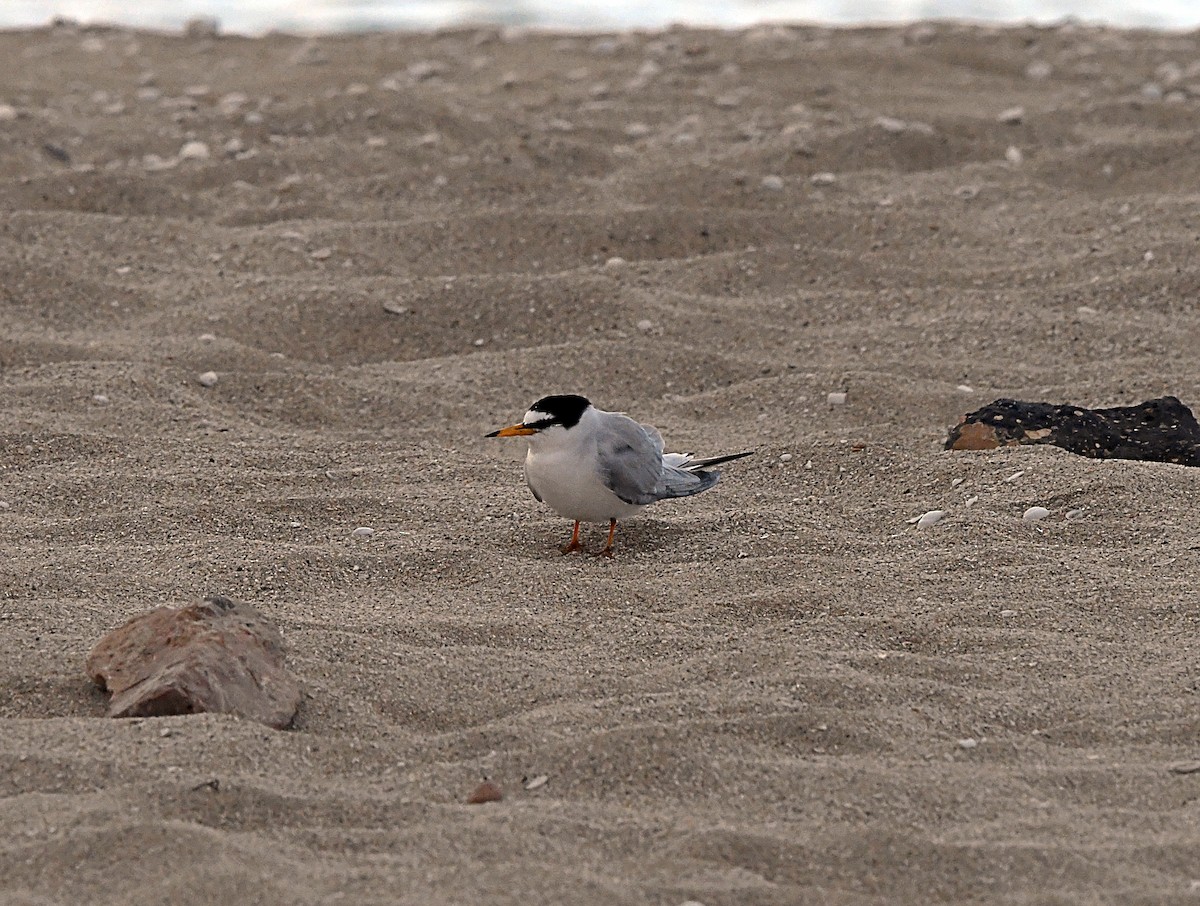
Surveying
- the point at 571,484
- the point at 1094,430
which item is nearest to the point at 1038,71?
the point at 1094,430

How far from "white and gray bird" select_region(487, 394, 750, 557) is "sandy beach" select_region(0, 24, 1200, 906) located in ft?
0.47

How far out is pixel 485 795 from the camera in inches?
104

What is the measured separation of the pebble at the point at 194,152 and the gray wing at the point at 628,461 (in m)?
3.61

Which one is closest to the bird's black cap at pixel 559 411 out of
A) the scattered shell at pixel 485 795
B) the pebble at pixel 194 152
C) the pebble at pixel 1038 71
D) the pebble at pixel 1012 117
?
the scattered shell at pixel 485 795

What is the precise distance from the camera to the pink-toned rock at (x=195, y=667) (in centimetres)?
286

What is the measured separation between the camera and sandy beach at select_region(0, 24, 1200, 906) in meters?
2.54

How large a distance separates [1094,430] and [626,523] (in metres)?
1.28

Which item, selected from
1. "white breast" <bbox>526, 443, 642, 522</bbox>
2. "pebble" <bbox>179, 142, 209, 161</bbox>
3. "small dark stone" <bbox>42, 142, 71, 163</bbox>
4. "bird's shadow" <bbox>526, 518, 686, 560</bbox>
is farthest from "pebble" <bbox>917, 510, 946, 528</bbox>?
"small dark stone" <bbox>42, 142, 71, 163</bbox>

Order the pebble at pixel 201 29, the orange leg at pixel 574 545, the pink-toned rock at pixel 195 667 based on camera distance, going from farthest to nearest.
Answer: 1. the pebble at pixel 201 29
2. the orange leg at pixel 574 545
3. the pink-toned rock at pixel 195 667

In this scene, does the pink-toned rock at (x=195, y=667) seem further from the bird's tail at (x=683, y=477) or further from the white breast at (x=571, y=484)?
the bird's tail at (x=683, y=477)

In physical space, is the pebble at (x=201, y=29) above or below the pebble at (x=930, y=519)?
above

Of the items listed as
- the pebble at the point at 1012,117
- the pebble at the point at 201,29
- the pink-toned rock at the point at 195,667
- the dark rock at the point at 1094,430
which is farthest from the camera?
the pebble at the point at 201,29

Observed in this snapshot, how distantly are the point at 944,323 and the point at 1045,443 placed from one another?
1069mm

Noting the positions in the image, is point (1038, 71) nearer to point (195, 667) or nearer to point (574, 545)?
point (574, 545)
